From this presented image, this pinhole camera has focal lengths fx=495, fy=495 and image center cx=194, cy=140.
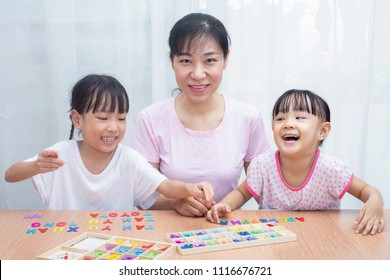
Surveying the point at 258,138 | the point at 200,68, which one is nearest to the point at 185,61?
the point at 200,68

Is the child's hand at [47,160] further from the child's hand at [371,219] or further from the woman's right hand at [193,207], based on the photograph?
the child's hand at [371,219]

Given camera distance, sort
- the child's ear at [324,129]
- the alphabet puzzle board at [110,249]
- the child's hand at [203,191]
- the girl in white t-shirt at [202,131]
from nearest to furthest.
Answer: the alphabet puzzle board at [110,249]
the child's hand at [203,191]
the child's ear at [324,129]
the girl in white t-shirt at [202,131]

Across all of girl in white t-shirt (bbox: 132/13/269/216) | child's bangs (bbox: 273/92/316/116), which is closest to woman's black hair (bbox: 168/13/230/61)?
girl in white t-shirt (bbox: 132/13/269/216)

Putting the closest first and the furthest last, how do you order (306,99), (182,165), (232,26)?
(306,99)
(182,165)
(232,26)

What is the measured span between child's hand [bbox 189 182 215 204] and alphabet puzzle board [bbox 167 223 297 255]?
13 centimetres

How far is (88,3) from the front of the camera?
2092 mm

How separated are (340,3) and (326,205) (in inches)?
41.4

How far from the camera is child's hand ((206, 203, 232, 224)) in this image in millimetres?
1269

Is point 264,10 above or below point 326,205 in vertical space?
above

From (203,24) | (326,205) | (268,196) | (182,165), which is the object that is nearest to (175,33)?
(203,24)

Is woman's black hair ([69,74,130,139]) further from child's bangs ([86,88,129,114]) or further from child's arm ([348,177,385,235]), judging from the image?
child's arm ([348,177,385,235])

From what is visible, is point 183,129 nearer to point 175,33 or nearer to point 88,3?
point 175,33

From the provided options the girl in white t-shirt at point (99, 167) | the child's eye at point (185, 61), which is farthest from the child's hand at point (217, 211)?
the child's eye at point (185, 61)

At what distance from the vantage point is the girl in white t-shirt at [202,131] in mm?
1633
